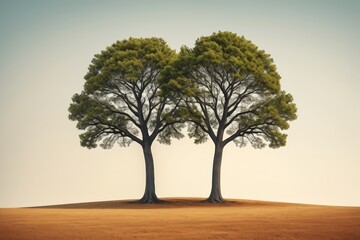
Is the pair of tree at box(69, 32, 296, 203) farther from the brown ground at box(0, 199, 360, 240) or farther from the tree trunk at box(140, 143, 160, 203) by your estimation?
the brown ground at box(0, 199, 360, 240)

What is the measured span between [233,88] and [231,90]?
0.25 meters

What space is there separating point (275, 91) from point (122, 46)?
15.2m

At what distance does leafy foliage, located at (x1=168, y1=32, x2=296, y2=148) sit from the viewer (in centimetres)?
4503

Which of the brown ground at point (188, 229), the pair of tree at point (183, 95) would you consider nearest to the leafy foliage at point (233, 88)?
the pair of tree at point (183, 95)

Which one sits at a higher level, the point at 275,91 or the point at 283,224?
the point at 275,91

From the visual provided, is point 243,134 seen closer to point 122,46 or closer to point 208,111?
point 208,111

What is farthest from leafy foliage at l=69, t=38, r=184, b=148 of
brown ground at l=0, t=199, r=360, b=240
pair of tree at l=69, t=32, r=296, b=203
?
brown ground at l=0, t=199, r=360, b=240

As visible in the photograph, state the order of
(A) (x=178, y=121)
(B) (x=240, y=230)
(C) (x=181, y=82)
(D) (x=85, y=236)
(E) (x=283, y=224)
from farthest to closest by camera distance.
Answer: (A) (x=178, y=121)
(C) (x=181, y=82)
(E) (x=283, y=224)
(B) (x=240, y=230)
(D) (x=85, y=236)

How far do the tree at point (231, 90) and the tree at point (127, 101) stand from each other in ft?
10.6

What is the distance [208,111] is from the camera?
47656 mm

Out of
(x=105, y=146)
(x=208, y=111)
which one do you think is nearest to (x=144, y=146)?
(x=105, y=146)

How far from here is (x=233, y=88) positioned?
4634 centimetres

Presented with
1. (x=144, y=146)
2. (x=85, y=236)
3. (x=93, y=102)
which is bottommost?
(x=85, y=236)

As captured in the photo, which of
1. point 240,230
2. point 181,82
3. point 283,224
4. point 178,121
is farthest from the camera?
point 178,121
